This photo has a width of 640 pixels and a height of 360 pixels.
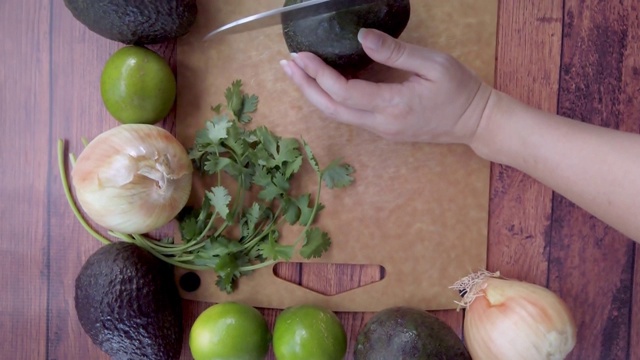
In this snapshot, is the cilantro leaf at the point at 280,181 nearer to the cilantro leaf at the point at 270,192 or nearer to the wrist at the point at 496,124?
the cilantro leaf at the point at 270,192

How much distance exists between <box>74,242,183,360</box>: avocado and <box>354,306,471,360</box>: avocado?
31 centimetres

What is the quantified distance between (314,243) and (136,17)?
1.42ft

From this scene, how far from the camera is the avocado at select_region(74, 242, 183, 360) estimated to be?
824 millimetres

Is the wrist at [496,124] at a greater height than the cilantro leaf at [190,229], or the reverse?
the wrist at [496,124]

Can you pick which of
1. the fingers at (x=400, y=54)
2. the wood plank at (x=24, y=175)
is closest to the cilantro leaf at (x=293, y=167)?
the fingers at (x=400, y=54)

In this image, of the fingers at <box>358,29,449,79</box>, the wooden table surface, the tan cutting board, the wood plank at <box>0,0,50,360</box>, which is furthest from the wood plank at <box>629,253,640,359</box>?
the wood plank at <box>0,0,50,360</box>

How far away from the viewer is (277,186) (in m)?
0.88

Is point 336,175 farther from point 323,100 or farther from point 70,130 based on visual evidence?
point 70,130

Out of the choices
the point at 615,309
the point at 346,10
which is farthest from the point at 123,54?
the point at 615,309

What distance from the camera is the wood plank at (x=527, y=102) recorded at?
88cm

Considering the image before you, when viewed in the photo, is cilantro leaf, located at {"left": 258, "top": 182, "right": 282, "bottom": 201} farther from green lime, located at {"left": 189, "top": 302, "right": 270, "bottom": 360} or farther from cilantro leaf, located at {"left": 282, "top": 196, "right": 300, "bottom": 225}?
green lime, located at {"left": 189, "top": 302, "right": 270, "bottom": 360}

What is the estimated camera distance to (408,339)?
0.78 m

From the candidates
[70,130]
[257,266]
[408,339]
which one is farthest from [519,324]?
[70,130]

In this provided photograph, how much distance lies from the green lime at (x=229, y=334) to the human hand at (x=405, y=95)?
1.11ft
